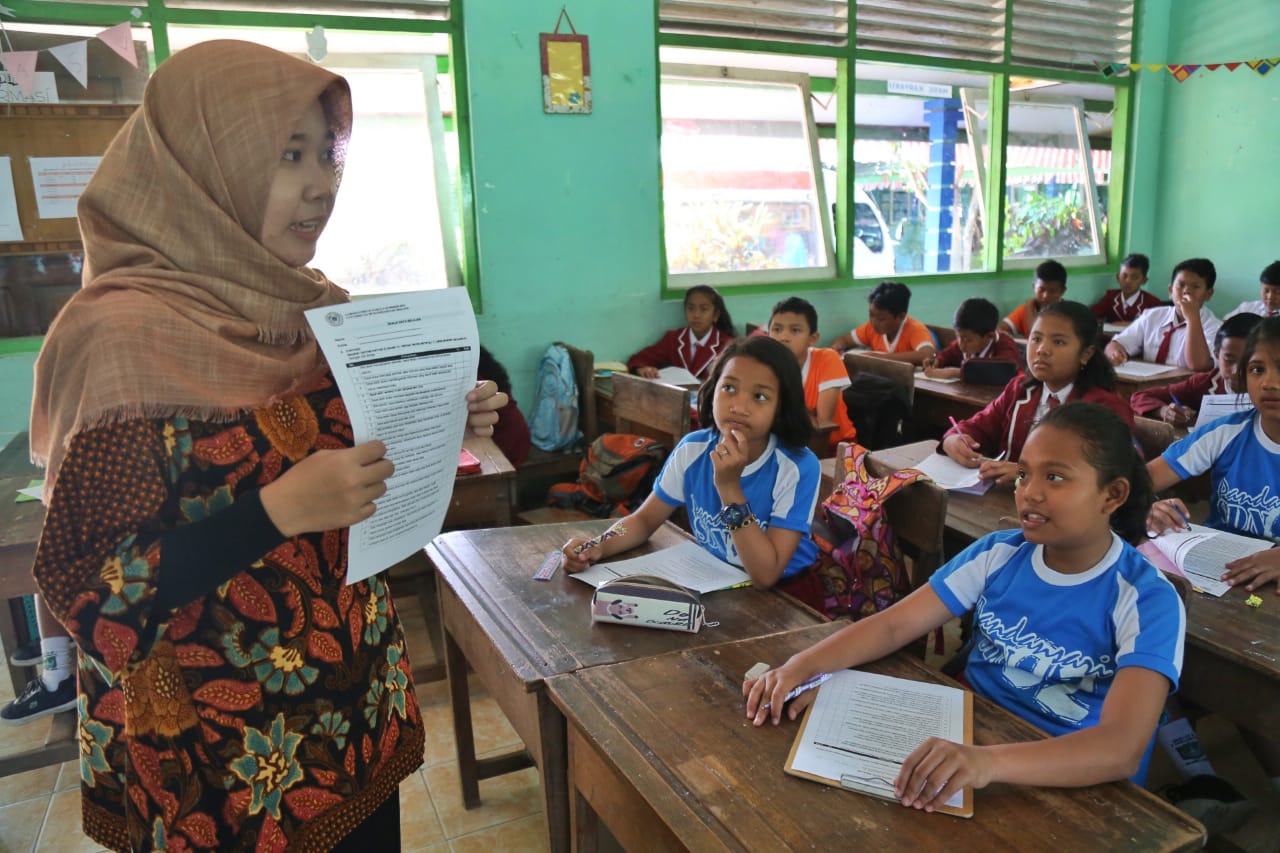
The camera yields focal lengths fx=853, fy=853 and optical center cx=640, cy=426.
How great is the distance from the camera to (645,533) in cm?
172

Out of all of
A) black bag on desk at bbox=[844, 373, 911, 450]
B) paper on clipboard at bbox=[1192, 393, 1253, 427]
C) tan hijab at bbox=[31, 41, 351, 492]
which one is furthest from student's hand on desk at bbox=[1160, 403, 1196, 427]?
tan hijab at bbox=[31, 41, 351, 492]

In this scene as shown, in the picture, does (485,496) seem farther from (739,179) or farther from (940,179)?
(940,179)

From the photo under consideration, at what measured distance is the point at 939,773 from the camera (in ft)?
2.90

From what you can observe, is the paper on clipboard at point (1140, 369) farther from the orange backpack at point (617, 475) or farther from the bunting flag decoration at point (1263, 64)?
the bunting flag decoration at point (1263, 64)

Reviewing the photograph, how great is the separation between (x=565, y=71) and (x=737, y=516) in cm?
302

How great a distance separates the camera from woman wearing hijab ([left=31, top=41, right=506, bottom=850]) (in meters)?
0.72

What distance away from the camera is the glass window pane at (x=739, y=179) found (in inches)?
179

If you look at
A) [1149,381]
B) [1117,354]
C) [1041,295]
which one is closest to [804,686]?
[1149,381]

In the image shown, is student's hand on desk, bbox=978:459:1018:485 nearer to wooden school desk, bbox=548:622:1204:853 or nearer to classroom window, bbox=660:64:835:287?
wooden school desk, bbox=548:622:1204:853

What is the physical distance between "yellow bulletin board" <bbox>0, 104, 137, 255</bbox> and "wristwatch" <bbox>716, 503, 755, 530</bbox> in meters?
3.01

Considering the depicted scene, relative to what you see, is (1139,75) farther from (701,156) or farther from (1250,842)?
(1250,842)

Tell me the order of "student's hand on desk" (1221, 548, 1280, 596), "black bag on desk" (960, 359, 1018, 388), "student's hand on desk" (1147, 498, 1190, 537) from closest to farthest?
"student's hand on desk" (1221, 548, 1280, 596)
"student's hand on desk" (1147, 498, 1190, 537)
"black bag on desk" (960, 359, 1018, 388)

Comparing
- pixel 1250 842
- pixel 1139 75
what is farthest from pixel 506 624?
pixel 1139 75

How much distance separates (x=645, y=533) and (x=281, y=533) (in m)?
1.03
